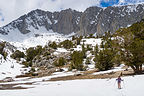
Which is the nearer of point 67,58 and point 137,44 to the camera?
point 137,44

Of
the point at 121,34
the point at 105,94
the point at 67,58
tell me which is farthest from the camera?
the point at 67,58

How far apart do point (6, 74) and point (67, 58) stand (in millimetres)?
25609

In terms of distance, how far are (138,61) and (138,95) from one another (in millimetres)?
13765

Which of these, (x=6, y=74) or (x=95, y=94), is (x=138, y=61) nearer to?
(x=95, y=94)

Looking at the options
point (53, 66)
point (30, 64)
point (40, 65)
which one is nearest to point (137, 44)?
point (53, 66)

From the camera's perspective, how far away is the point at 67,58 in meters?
71.2

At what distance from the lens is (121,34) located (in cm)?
2934

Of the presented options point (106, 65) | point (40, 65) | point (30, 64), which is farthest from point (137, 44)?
point (30, 64)

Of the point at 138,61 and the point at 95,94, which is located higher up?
the point at 138,61

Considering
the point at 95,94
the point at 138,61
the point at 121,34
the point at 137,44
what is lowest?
the point at 95,94

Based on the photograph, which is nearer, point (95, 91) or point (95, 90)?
point (95, 91)

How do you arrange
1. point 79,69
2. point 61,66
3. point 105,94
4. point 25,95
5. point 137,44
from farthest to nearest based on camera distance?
point 61,66, point 79,69, point 137,44, point 25,95, point 105,94

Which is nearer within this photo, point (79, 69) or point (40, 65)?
point (79, 69)

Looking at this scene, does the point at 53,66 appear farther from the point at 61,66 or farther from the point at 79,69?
the point at 79,69
